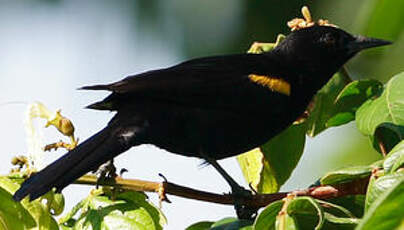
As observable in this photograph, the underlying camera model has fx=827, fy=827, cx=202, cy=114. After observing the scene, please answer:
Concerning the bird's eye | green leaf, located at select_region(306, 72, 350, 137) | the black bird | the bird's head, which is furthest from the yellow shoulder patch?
green leaf, located at select_region(306, 72, 350, 137)

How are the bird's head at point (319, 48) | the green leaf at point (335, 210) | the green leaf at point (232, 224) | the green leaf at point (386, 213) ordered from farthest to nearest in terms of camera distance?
1. the bird's head at point (319, 48)
2. the green leaf at point (232, 224)
3. the green leaf at point (335, 210)
4. the green leaf at point (386, 213)

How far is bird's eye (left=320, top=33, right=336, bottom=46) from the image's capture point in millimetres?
4301

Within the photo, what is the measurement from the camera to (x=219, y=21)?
7375 millimetres

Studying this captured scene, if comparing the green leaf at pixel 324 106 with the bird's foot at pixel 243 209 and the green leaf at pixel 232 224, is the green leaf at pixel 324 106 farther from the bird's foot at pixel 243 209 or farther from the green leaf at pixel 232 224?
the green leaf at pixel 232 224

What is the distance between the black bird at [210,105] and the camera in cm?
361

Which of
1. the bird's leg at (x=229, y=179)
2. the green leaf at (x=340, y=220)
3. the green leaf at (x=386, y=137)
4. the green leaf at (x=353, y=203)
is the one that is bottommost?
the bird's leg at (x=229, y=179)

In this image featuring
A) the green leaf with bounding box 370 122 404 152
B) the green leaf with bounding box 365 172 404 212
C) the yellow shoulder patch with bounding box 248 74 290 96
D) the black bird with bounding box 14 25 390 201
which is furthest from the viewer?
the yellow shoulder patch with bounding box 248 74 290 96

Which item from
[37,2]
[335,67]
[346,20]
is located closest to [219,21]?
[346,20]

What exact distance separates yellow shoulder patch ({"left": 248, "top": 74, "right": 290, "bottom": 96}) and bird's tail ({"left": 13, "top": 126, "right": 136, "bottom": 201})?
2.63ft

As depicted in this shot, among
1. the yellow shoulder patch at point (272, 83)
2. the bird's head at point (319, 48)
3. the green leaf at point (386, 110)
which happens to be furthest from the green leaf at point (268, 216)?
the bird's head at point (319, 48)

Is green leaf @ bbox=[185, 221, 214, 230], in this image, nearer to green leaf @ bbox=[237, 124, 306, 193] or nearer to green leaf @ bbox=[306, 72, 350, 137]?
green leaf @ bbox=[237, 124, 306, 193]

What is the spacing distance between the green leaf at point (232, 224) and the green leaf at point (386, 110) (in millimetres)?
559

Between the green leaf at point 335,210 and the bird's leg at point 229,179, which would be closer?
the green leaf at point 335,210

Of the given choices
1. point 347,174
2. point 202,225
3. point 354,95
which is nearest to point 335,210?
point 347,174
